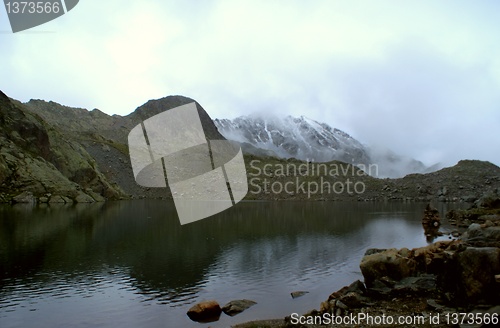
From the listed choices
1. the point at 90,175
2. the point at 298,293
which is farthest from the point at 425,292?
the point at 90,175

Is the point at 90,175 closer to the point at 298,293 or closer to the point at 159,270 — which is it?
the point at 159,270

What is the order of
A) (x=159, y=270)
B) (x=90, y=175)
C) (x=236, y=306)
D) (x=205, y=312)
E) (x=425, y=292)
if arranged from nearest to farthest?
(x=205, y=312) < (x=236, y=306) < (x=425, y=292) < (x=159, y=270) < (x=90, y=175)

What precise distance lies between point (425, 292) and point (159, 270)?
769 inches

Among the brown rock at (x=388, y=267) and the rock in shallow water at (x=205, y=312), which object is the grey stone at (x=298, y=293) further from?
the rock in shallow water at (x=205, y=312)

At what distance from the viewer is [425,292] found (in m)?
21.2

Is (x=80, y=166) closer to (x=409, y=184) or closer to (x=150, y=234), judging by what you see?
(x=150, y=234)

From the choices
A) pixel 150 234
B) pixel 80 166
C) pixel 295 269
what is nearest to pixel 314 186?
pixel 80 166

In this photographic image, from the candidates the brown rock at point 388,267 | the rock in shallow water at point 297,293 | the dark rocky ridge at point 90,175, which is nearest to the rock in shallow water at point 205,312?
the rock in shallow water at point 297,293

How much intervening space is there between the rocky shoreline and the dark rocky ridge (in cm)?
9702

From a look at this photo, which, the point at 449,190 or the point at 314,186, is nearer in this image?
the point at 449,190

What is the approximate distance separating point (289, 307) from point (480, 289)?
963cm

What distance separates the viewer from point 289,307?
21172mm

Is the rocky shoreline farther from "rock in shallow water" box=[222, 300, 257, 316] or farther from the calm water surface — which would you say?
the calm water surface

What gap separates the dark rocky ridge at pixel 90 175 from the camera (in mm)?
101812
